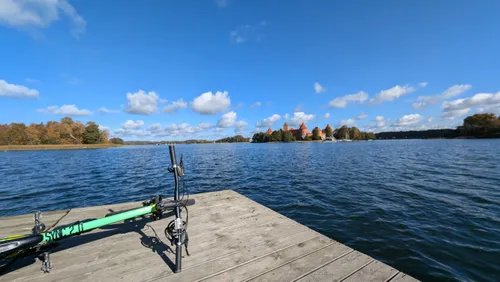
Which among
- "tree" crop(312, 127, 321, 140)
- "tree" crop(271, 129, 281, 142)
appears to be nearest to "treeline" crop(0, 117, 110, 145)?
"tree" crop(271, 129, 281, 142)

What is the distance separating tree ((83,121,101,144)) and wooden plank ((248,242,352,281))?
127430 millimetres

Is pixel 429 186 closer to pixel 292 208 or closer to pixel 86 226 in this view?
pixel 292 208

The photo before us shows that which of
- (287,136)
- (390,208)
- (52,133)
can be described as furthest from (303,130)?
(390,208)

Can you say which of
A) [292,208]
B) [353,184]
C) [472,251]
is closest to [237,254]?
[292,208]

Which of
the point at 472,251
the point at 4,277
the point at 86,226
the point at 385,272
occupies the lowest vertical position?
the point at 472,251

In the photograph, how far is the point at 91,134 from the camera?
100625 mm

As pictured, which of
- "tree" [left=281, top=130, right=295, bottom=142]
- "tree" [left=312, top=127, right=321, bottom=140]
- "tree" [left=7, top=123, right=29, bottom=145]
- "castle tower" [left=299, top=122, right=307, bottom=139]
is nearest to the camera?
"tree" [left=7, top=123, right=29, bottom=145]

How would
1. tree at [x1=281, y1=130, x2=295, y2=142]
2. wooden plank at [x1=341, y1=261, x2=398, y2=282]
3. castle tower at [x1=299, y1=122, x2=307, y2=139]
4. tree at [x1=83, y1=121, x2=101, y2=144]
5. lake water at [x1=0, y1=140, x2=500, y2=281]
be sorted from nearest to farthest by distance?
wooden plank at [x1=341, y1=261, x2=398, y2=282]
lake water at [x1=0, y1=140, x2=500, y2=281]
tree at [x1=83, y1=121, x2=101, y2=144]
tree at [x1=281, y1=130, x2=295, y2=142]
castle tower at [x1=299, y1=122, x2=307, y2=139]

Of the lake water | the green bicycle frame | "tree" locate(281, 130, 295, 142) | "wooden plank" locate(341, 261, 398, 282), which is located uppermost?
"tree" locate(281, 130, 295, 142)

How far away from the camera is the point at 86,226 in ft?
10.6

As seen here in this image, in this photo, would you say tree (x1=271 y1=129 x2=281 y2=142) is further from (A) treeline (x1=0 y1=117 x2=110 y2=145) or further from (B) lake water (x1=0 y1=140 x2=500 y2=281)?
(B) lake water (x1=0 y1=140 x2=500 y2=281)

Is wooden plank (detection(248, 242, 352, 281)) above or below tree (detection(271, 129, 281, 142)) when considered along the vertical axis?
below

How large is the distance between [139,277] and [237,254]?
1581 mm

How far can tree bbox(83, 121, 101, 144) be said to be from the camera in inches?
3947
